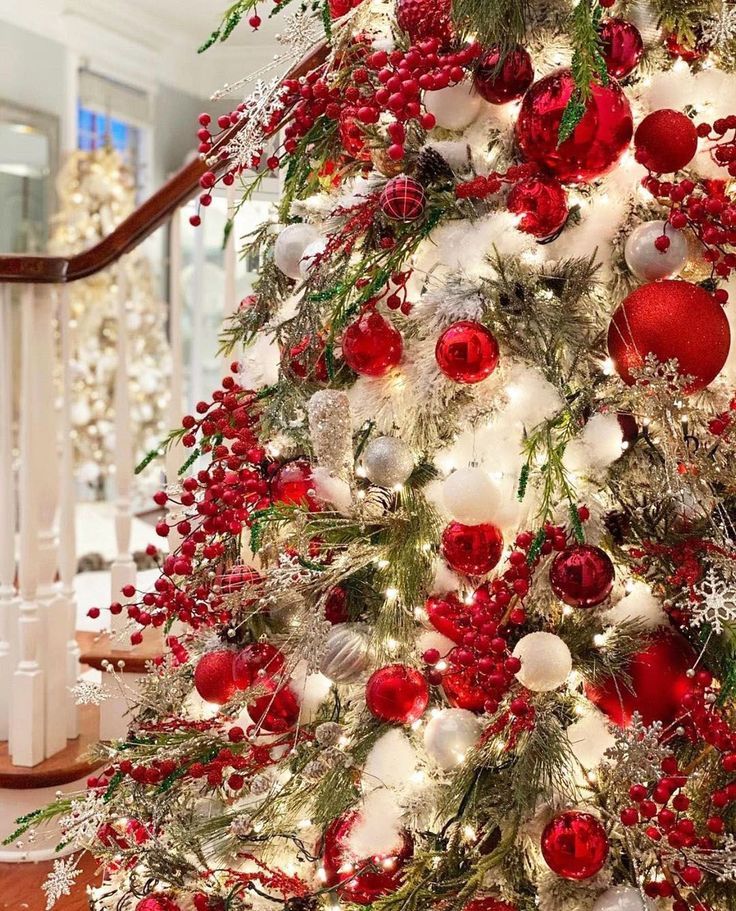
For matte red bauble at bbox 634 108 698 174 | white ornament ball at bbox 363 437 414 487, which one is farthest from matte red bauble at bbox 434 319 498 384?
matte red bauble at bbox 634 108 698 174

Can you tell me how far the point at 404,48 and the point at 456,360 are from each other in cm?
40

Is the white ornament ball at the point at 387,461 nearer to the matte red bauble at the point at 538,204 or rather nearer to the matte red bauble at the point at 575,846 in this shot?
the matte red bauble at the point at 538,204

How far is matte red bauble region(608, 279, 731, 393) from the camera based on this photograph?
93 cm

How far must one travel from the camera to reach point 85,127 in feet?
18.0

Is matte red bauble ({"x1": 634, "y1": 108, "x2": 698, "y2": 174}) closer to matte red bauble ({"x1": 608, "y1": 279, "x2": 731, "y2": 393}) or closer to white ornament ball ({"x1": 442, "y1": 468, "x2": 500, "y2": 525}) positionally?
matte red bauble ({"x1": 608, "y1": 279, "x2": 731, "y2": 393})

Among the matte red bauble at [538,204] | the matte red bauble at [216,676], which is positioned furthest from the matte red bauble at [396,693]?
the matte red bauble at [538,204]

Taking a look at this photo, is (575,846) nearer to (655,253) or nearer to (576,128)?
(655,253)

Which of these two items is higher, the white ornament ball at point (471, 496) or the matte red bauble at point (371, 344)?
the matte red bauble at point (371, 344)

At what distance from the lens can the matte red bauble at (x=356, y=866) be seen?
3.14 feet

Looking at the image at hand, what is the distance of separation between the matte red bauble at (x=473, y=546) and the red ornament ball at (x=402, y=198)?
0.34 m

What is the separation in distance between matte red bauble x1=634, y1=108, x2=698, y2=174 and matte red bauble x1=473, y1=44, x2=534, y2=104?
0.45ft

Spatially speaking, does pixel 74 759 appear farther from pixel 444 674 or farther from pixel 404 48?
pixel 404 48

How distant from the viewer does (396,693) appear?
983 mm

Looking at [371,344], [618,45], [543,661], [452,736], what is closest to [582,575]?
[543,661]
